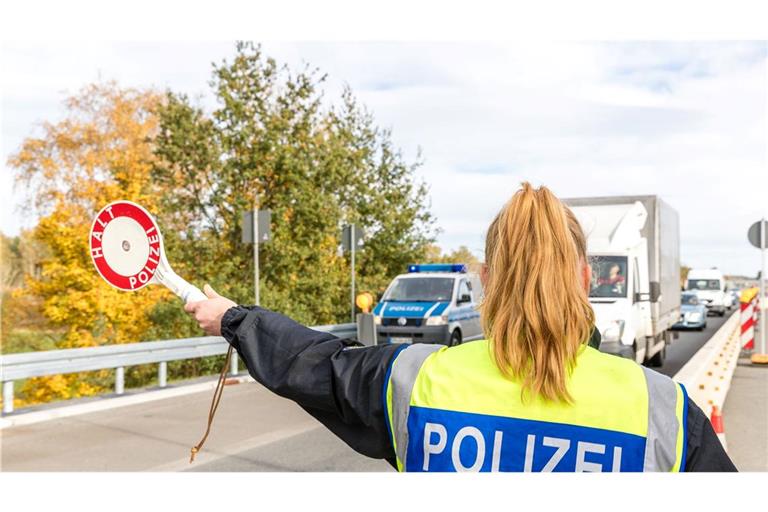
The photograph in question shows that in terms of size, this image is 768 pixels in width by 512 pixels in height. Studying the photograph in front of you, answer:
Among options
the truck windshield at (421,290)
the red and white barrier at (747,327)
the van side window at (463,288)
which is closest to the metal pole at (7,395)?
the truck windshield at (421,290)

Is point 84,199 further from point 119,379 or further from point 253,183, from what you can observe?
point 119,379

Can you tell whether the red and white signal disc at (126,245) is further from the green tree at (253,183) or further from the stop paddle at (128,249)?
the green tree at (253,183)

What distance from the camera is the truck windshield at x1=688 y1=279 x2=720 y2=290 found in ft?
143

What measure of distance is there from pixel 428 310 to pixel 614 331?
562cm

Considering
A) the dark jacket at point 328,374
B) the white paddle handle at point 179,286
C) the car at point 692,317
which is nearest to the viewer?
the dark jacket at point 328,374

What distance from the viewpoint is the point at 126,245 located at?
2.05m

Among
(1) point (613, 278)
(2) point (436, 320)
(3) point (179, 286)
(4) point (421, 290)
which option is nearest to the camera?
(3) point (179, 286)

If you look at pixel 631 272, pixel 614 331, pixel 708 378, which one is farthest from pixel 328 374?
pixel 631 272

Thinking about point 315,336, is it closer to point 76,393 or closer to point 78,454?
point 78,454

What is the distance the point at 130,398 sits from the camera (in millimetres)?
10984

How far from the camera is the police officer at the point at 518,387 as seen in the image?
1607mm

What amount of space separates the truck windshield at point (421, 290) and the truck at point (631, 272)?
4.01 m
